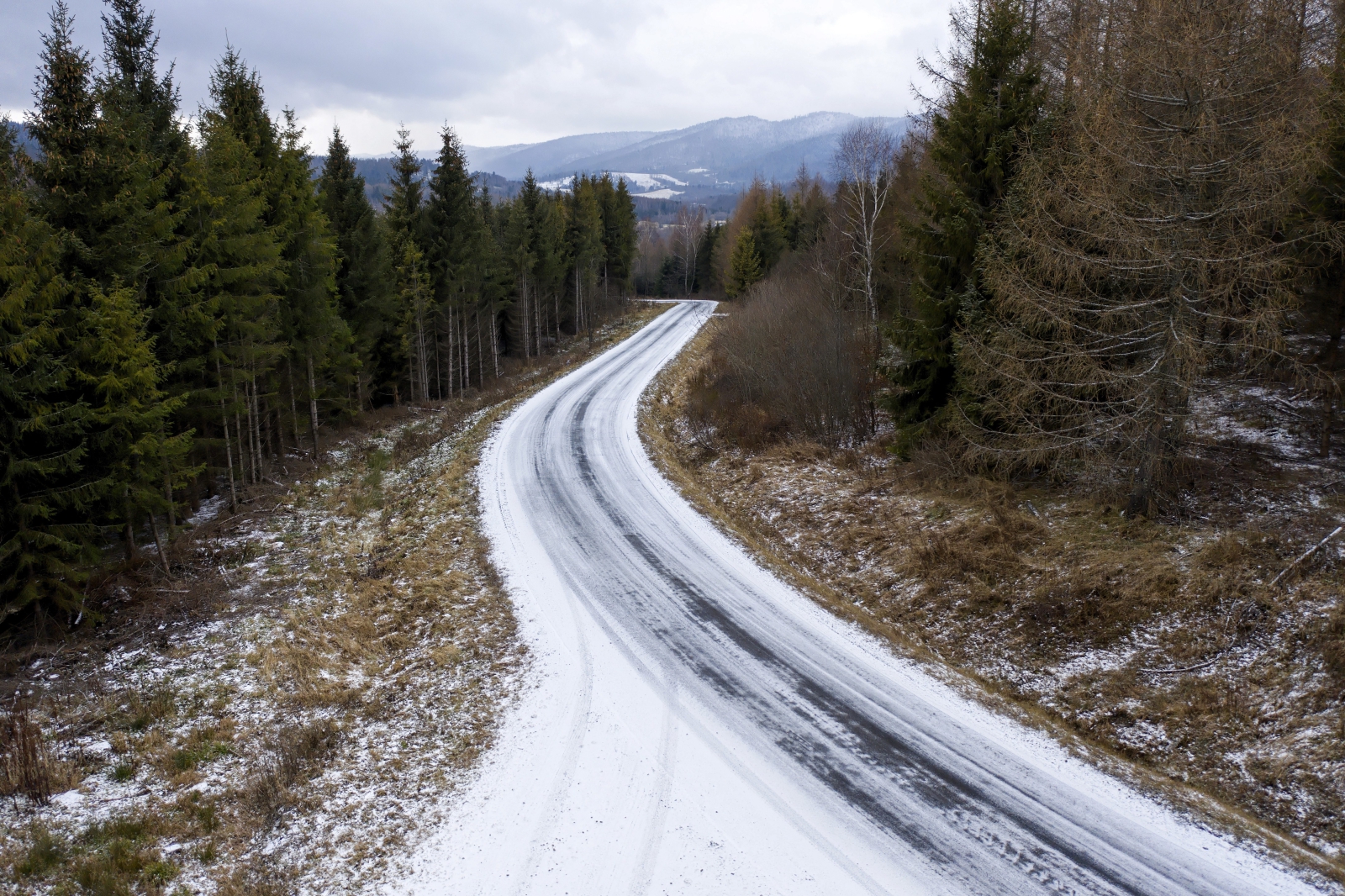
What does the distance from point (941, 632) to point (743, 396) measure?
17.8m

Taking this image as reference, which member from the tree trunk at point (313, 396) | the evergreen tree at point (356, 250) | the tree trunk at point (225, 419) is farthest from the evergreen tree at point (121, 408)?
the evergreen tree at point (356, 250)

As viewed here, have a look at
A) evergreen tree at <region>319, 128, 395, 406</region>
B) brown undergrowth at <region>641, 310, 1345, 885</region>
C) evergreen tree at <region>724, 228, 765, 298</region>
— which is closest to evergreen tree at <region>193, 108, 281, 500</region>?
evergreen tree at <region>319, 128, 395, 406</region>

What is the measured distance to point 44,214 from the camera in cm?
1294

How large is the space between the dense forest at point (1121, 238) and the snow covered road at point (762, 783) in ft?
19.1

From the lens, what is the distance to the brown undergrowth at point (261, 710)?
22.4 feet

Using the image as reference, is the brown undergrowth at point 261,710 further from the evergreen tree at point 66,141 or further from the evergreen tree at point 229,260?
the evergreen tree at point 66,141

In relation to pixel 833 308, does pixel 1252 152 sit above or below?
above

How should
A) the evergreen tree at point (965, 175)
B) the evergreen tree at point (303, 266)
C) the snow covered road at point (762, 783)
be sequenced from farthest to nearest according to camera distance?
1. the evergreen tree at point (303, 266)
2. the evergreen tree at point (965, 175)
3. the snow covered road at point (762, 783)

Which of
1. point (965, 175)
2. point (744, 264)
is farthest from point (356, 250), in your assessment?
point (744, 264)

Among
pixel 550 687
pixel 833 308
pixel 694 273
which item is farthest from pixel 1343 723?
pixel 694 273

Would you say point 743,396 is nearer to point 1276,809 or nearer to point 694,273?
point 1276,809

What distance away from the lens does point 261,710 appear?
9.81 meters

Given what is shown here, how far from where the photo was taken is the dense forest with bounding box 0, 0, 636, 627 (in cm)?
1197

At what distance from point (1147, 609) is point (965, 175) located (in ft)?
32.4
